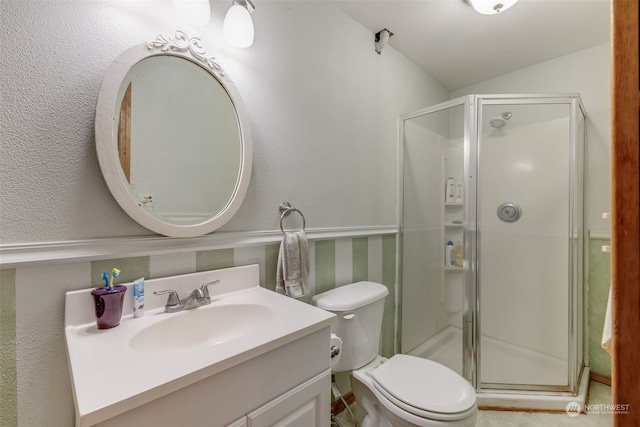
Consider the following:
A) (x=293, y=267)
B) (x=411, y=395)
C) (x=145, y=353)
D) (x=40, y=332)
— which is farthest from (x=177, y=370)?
(x=411, y=395)

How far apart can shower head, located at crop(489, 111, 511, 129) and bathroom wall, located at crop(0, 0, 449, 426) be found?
0.92 m

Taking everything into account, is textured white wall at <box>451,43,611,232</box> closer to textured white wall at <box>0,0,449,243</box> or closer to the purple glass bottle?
textured white wall at <box>0,0,449,243</box>

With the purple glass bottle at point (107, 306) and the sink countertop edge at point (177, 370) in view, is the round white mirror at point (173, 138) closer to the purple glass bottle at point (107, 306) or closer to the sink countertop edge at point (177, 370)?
the purple glass bottle at point (107, 306)

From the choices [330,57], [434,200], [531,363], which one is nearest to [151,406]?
[330,57]

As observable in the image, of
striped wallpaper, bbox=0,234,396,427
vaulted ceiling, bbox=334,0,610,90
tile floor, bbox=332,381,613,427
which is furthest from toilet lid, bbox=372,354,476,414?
vaulted ceiling, bbox=334,0,610,90

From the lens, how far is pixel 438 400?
1056mm

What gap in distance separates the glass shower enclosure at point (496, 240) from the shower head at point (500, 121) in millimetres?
13

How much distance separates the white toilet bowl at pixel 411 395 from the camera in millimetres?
1011

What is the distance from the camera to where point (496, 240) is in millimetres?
1932

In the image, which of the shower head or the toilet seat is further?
the shower head

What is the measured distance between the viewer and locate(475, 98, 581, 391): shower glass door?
5.74 feet

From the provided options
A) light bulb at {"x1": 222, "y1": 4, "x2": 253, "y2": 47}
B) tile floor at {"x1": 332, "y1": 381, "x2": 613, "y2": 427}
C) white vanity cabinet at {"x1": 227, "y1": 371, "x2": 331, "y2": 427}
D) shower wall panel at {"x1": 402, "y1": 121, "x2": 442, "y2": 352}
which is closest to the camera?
white vanity cabinet at {"x1": 227, "y1": 371, "x2": 331, "y2": 427}

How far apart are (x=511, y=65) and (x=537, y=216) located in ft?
4.12

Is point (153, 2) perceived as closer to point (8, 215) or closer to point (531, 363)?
point (8, 215)
